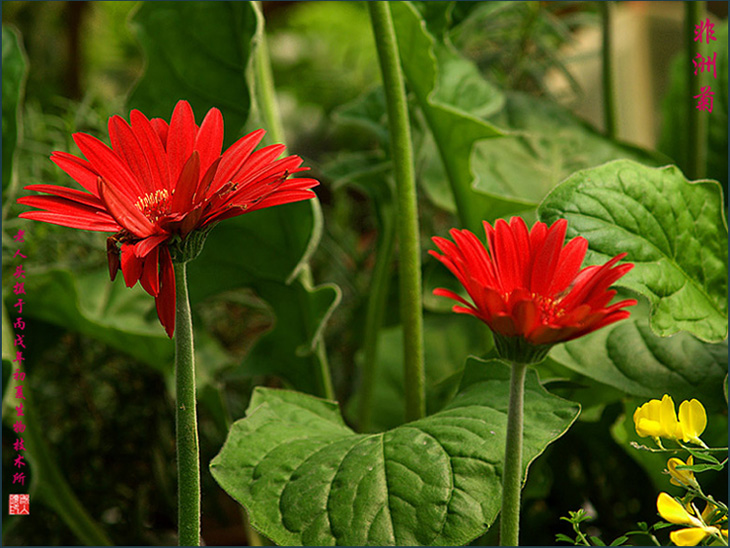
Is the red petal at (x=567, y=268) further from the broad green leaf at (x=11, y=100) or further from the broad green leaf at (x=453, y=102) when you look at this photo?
the broad green leaf at (x=11, y=100)

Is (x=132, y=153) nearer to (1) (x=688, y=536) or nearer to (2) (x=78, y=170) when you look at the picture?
(2) (x=78, y=170)

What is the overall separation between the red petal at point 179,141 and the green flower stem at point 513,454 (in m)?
0.14

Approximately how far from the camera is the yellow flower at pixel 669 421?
10.5 inches

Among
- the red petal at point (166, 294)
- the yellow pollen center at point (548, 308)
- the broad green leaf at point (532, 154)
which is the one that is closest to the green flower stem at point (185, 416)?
the red petal at point (166, 294)

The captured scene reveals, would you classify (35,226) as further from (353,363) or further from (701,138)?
(701,138)

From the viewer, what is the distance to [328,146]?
92 centimetres

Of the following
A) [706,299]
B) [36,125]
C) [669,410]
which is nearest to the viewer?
[669,410]

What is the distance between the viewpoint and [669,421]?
270 mm

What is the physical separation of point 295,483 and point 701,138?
39 cm

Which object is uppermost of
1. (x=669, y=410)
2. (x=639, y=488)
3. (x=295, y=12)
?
(x=295, y=12)

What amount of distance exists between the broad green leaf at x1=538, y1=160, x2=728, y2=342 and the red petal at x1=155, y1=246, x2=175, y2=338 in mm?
169

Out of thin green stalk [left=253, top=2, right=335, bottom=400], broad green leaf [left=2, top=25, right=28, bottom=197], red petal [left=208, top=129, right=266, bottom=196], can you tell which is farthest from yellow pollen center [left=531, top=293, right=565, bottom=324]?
broad green leaf [left=2, top=25, right=28, bottom=197]

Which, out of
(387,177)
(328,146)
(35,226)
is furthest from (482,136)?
(328,146)

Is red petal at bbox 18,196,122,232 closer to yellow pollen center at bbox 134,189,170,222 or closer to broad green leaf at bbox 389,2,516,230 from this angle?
yellow pollen center at bbox 134,189,170,222
